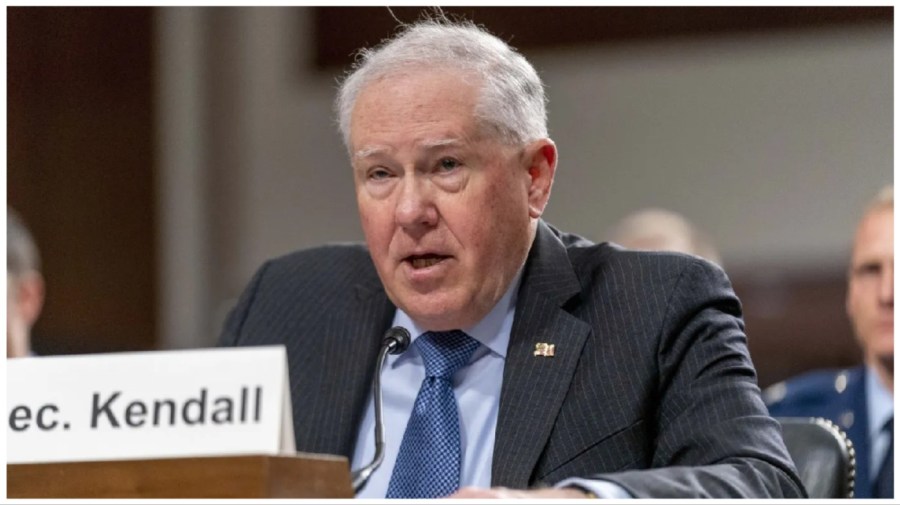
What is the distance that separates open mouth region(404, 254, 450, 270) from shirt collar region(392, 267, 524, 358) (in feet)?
0.55

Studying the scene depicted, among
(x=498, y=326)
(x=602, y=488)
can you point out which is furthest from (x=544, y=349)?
(x=602, y=488)

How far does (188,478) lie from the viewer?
1682 mm

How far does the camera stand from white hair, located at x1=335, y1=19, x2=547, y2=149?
7.77 ft

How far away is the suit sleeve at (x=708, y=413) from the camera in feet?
6.52

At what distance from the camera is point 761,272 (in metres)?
6.67

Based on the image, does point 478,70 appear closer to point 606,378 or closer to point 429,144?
point 429,144

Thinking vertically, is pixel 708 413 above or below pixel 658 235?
above

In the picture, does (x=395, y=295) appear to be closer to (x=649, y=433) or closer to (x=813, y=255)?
(x=649, y=433)

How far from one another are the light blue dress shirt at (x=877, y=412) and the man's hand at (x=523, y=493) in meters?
2.07

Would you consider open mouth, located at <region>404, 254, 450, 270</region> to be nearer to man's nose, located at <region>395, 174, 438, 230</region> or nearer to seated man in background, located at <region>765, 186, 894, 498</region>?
man's nose, located at <region>395, 174, 438, 230</region>

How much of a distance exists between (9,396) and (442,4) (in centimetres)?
478

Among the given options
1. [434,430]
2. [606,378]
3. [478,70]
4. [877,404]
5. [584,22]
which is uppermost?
[584,22]

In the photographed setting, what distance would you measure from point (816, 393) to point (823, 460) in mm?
1453

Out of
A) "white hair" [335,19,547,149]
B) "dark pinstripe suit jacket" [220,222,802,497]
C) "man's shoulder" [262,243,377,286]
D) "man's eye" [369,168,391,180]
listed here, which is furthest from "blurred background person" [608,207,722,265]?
"man's eye" [369,168,391,180]
